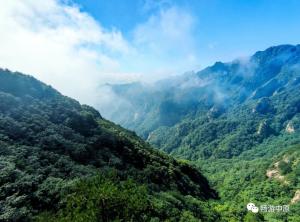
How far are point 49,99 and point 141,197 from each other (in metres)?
110

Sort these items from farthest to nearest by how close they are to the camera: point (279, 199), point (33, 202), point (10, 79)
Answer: point (279, 199)
point (10, 79)
point (33, 202)

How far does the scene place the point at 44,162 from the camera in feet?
327

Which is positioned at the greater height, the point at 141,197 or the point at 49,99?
the point at 49,99

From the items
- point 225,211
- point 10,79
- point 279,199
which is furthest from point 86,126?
point 279,199

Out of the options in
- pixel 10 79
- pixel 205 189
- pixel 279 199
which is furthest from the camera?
pixel 279 199

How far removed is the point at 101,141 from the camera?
138m

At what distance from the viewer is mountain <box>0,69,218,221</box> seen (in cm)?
5672

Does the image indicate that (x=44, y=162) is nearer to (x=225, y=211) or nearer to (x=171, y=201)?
(x=171, y=201)

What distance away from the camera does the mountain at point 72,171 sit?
2233 inches

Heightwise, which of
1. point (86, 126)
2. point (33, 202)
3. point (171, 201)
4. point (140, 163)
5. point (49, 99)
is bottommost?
point (33, 202)

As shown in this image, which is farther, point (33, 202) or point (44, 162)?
point (44, 162)

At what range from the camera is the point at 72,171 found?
98688 mm

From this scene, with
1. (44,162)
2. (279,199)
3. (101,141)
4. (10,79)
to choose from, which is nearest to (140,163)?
(101,141)

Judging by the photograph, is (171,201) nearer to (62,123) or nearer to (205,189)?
(62,123)
